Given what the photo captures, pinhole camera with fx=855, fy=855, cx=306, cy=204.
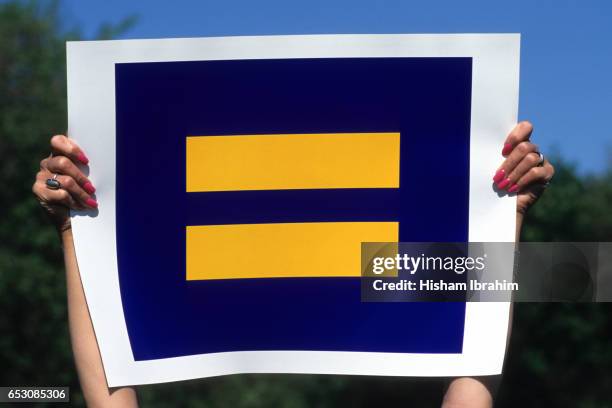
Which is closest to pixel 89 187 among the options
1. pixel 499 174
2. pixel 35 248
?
pixel 499 174

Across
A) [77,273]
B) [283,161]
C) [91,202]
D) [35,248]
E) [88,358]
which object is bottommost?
[88,358]

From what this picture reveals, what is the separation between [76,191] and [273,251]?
0.52 meters

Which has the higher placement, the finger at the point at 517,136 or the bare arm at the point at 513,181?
the finger at the point at 517,136

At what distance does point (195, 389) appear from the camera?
19.8 m

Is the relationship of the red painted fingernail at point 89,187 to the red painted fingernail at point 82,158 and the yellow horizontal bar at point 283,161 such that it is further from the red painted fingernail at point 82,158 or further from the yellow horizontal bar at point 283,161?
the yellow horizontal bar at point 283,161

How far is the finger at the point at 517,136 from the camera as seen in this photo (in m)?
2.11

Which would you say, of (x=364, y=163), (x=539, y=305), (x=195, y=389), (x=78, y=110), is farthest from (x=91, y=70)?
(x=539, y=305)

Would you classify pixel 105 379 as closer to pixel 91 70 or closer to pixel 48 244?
pixel 91 70

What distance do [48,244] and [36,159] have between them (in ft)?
6.32

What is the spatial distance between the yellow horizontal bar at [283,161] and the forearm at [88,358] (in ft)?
1.31

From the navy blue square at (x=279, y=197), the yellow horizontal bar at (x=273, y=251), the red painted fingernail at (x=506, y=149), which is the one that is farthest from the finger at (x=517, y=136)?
the yellow horizontal bar at (x=273, y=251)

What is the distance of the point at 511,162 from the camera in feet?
6.94

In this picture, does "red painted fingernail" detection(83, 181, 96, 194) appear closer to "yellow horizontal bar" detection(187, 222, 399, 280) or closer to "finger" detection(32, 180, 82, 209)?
"finger" detection(32, 180, 82, 209)

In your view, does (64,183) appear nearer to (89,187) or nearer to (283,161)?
(89,187)
